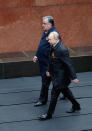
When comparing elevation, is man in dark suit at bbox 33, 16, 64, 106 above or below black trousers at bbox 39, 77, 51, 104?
above

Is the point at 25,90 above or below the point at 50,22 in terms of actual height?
below

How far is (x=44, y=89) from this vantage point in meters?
6.95

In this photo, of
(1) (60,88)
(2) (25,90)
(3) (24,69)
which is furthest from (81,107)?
(3) (24,69)

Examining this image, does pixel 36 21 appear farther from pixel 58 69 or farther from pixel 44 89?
pixel 58 69

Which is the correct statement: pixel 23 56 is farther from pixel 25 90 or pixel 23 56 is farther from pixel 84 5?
pixel 84 5

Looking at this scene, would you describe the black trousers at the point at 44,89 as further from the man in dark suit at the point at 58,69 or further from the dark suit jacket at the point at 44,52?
the man in dark suit at the point at 58,69

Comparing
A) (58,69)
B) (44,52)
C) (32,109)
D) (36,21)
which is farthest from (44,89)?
(36,21)

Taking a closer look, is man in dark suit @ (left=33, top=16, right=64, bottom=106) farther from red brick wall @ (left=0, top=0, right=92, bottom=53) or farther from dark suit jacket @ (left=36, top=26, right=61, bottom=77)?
red brick wall @ (left=0, top=0, right=92, bottom=53)

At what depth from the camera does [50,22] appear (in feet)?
21.5

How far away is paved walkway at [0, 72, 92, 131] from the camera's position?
20.5ft

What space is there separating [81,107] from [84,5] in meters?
3.17

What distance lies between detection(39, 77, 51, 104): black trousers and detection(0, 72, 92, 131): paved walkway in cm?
14

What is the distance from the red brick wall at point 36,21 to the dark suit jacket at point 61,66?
289 centimetres

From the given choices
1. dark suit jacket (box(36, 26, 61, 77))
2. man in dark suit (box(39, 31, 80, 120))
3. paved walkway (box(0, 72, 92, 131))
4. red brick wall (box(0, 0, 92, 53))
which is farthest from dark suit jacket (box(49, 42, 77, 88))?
red brick wall (box(0, 0, 92, 53))
